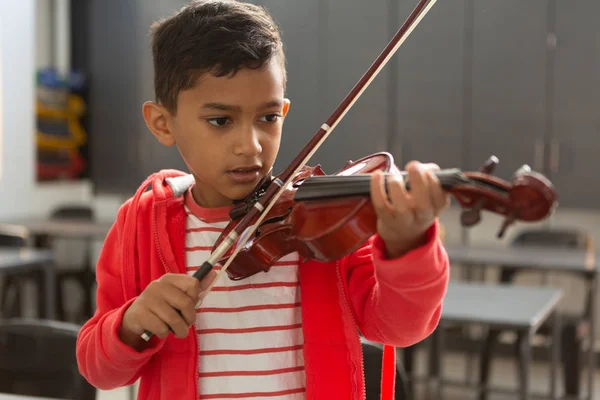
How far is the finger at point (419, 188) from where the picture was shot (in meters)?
0.77

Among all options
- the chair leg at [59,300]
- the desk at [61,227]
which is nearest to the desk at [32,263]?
the desk at [61,227]

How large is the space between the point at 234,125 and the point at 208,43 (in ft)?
0.38

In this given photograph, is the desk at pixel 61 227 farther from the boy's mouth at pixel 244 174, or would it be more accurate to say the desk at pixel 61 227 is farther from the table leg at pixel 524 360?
the boy's mouth at pixel 244 174

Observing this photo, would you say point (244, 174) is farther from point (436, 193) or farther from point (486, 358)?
point (486, 358)

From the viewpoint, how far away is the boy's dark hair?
100 cm

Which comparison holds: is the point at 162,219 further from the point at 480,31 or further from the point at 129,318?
the point at 480,31

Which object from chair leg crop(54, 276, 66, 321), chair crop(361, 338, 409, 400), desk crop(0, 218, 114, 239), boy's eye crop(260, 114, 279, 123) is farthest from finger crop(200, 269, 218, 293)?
chair leg crop(54, 276, 66, 321)

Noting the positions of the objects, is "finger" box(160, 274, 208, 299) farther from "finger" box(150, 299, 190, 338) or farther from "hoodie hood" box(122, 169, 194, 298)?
"hoodie hood" box(122, 169, 194, 298)

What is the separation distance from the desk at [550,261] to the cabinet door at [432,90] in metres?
0.88

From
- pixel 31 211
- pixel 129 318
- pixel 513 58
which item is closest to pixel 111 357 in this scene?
pixel 129 318

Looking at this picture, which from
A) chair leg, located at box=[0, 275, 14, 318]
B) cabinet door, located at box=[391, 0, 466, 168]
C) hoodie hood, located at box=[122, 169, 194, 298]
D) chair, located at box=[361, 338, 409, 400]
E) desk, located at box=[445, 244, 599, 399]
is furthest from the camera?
cabinet door, located at box=[391, 0, 466, 168]

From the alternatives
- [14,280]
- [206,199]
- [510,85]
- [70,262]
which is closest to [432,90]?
[510,85]

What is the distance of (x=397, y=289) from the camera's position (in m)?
0.89

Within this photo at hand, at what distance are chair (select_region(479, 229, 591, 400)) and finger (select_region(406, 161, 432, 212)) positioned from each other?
2.70m
